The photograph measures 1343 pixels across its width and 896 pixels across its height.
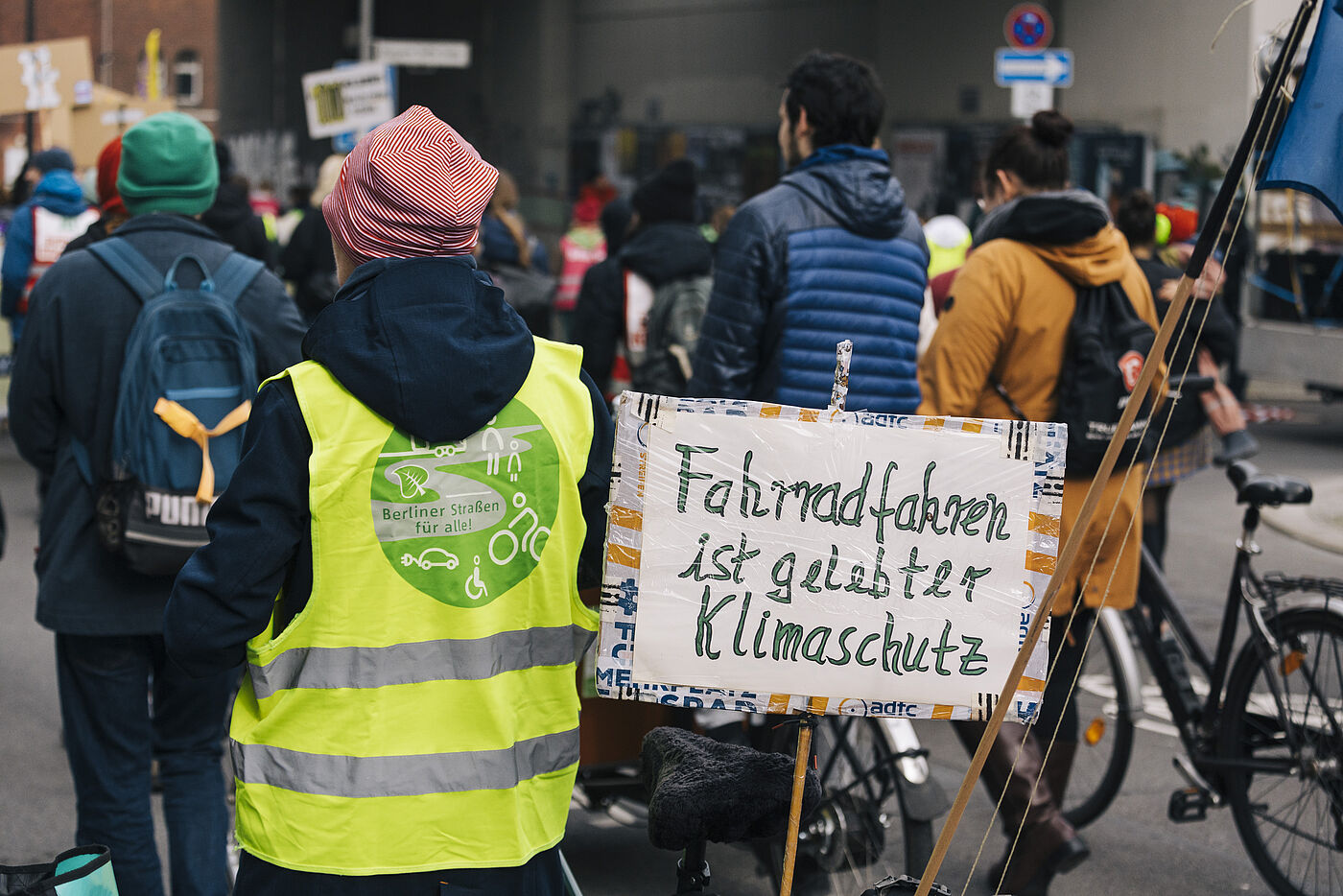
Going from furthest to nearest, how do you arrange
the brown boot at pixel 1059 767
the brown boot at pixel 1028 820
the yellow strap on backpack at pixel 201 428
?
the brown boot at pixel 1059 767 < the brown boot at pixel 1028 820 < the yellow strap on backpack at pixel 201 428

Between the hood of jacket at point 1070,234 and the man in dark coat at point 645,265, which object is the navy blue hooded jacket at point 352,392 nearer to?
the hood of jacket at point 1070,234

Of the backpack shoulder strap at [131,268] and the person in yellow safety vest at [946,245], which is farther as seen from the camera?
the person in yellow safety vest at [946,245]

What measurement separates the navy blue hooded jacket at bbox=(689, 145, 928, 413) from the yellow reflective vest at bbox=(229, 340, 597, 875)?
1.68 m

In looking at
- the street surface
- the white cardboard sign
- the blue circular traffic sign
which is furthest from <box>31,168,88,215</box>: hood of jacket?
the blue circular traffic sign

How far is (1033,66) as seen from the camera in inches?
Answer: 485

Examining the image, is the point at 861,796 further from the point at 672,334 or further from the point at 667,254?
the point at 667,254

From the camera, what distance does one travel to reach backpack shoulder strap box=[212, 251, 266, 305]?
12.0ft

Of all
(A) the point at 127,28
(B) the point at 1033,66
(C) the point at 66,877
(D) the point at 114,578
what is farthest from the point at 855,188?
(A) the point at 127,28

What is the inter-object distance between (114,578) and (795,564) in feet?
6.10

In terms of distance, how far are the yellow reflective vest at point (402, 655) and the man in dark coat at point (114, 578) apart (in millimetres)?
1267

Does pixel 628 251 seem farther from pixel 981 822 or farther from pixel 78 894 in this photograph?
pixel 78 894

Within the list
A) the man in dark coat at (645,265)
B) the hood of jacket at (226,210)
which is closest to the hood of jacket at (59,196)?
the hood of jacket at (226,210)

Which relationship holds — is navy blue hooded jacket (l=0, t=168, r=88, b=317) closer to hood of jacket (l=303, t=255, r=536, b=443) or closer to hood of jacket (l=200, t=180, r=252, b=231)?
hood of jacket (l=200, t=180, r=252, b=231)

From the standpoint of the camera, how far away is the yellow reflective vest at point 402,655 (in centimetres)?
229
